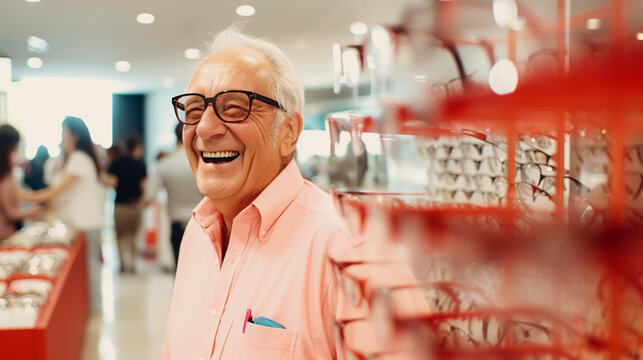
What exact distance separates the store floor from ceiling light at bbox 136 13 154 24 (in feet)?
10.6

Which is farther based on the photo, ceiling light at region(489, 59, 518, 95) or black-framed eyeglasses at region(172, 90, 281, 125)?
black-framed eyeglasses at region(172, 90, 281, 125)

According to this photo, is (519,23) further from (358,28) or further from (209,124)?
(358,28)

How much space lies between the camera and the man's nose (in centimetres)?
134

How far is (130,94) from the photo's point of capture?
1819 centimetres

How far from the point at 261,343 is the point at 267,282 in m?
0.13

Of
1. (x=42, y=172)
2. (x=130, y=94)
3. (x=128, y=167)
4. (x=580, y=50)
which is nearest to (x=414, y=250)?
(x=580, y=50)

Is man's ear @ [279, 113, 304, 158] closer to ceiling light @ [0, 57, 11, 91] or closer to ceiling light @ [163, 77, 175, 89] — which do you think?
ceiling light @ [0, 57, 11, 91]

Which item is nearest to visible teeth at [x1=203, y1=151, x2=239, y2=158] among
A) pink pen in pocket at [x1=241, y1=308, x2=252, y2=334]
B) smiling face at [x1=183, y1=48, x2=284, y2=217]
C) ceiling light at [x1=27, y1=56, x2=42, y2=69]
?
smiling face at [x1=183, y1=48, x2=284, y2=217]

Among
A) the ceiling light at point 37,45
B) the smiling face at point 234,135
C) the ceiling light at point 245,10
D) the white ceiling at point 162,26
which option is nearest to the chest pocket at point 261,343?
the smiling face at point 234,135

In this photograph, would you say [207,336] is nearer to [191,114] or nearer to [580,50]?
[191,114]

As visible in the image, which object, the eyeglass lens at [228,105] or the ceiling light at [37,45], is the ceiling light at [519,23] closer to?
the eyeglass lens at [228,105]

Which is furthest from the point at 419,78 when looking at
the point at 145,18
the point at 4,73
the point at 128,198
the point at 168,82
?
the point at 168,82

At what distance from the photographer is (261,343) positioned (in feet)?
3.84

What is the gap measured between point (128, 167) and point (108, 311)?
227 cm
